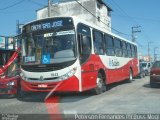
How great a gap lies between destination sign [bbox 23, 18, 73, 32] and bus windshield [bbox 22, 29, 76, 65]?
0.85ft

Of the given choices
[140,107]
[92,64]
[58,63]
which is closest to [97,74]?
[92,64]

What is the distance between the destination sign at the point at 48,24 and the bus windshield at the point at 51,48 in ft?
0.85

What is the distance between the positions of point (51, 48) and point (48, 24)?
1142 mm

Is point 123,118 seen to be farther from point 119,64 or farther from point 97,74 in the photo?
point 119,64

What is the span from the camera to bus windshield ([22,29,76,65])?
1262 cm

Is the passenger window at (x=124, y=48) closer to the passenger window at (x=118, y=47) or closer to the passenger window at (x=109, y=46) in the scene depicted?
the passenger window at (x=118, y=47)

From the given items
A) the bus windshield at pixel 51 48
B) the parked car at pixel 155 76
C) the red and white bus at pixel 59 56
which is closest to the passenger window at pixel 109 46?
the red and white bus at pixel 59 56

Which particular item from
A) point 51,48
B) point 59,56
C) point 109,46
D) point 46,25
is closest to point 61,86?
point 59,56

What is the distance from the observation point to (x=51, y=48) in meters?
12.9

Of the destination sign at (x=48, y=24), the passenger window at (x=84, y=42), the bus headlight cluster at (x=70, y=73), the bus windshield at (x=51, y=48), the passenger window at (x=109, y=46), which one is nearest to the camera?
the bus headlight cluster at (x=70, y=73)

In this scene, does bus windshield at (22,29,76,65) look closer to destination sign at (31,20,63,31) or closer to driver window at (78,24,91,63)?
destination sign at (31,20,63,31)

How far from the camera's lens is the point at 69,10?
65.9 meters

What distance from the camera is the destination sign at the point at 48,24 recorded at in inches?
514

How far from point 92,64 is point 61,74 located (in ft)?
7.08
